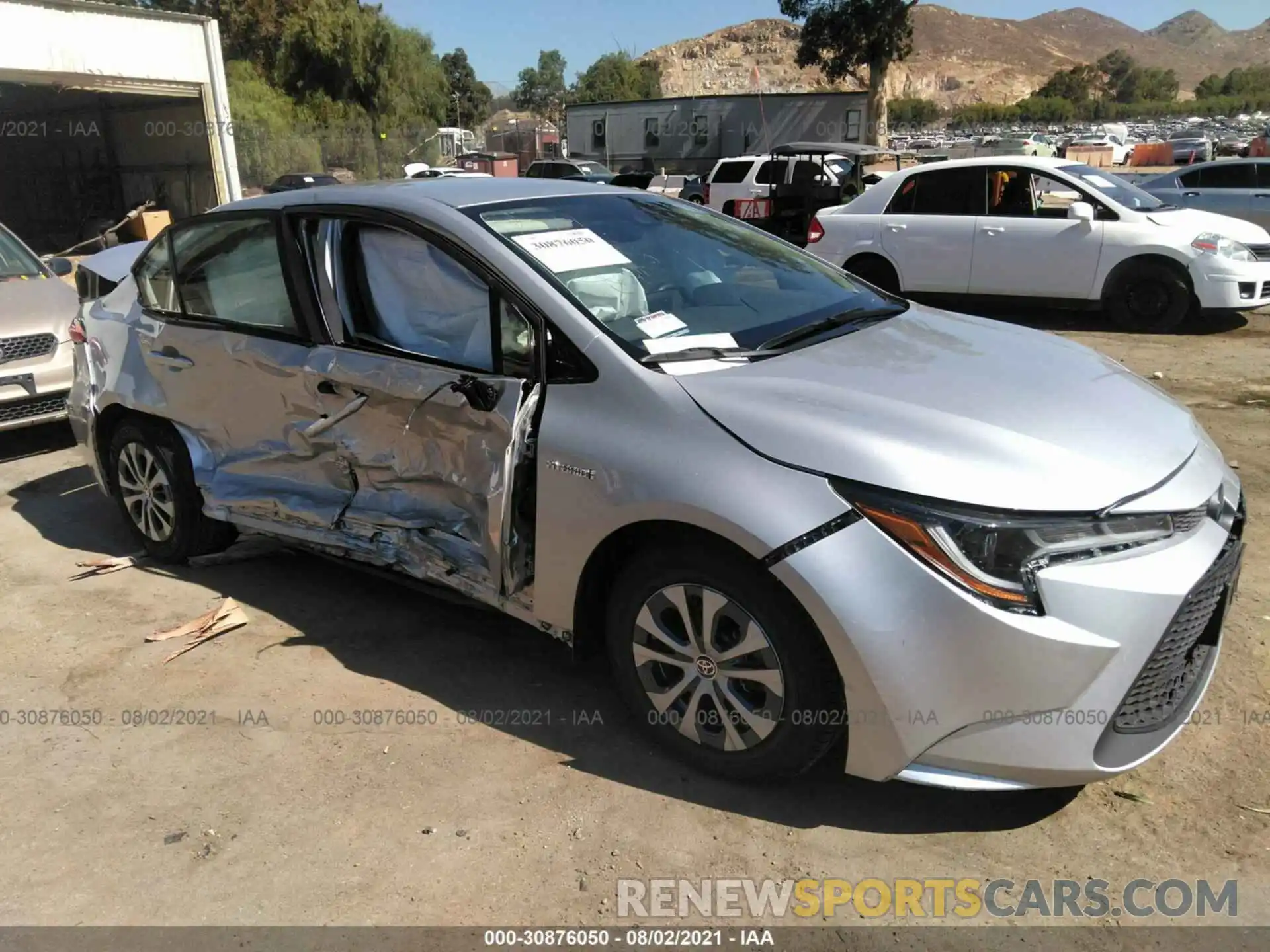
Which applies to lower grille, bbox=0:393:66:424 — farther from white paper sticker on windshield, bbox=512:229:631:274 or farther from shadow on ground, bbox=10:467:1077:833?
white paper sticker on windshield, bbox=512:229:631:274

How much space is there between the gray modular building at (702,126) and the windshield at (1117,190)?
25144mm

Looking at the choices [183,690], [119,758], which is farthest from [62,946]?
[183,690]

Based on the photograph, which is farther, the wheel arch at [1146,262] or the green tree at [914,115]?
the green tree at [914,115]

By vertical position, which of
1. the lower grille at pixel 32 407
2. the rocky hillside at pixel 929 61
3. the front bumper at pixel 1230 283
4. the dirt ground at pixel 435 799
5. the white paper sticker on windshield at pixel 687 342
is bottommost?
the dirt ground at pixel 435 799

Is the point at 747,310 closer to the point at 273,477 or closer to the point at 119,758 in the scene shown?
the point at 273,477

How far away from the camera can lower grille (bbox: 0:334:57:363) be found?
636 cm

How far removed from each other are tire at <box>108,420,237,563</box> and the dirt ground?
0.51m

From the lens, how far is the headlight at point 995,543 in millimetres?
2322

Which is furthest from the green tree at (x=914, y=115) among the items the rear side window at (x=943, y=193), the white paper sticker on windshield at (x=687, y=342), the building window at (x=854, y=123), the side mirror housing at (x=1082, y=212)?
the white paper sticker on windshield at (x=687, y=342)

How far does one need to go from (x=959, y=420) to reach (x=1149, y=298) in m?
7.85

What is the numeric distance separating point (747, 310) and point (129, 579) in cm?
321

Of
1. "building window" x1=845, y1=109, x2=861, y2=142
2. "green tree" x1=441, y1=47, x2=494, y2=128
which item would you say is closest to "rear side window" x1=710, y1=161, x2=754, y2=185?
"building window" x1=845, y1=109, x2=861, y2=142

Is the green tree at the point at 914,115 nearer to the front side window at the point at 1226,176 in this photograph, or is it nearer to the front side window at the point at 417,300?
the front side window at the point at 1226,176

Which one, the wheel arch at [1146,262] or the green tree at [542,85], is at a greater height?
the green tree at [542,85]
